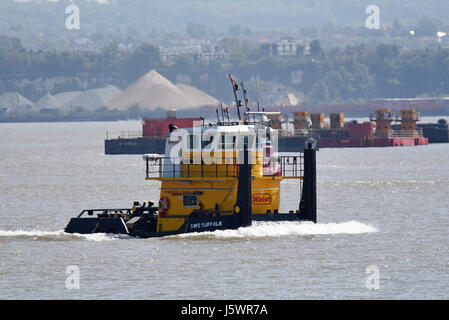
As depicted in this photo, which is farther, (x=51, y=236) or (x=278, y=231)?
(x=51, y=236)

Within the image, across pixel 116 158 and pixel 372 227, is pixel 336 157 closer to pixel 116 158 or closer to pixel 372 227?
pixel 116 158

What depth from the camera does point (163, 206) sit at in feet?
151

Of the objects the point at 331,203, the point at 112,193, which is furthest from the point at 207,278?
Result: the point at 112,193

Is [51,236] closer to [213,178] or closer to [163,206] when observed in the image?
[163,206]

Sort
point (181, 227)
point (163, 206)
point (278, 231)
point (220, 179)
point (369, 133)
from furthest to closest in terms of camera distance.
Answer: point (369, 133) → point (278, 231) → point (163, 206) → point (181, 227) → point (220, 179)

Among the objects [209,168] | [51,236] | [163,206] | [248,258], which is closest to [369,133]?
[51,236]

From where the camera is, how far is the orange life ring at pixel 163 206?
151ft

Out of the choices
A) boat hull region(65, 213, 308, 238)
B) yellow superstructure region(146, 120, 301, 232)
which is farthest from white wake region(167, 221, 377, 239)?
yellow superstructure region(146, 120, 301, 232)

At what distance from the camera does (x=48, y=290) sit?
37.5m

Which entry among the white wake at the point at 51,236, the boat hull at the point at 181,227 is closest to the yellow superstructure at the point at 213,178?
the boat hull at the point at 181,227

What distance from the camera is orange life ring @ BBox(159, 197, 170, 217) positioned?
4594cm

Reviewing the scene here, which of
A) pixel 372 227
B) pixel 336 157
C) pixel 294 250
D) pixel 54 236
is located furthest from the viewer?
pixel 336 157

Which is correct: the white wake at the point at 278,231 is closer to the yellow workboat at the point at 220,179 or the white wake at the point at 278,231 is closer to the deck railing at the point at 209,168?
the yellow workboat at the point at 220,179

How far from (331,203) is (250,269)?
93.5ft
